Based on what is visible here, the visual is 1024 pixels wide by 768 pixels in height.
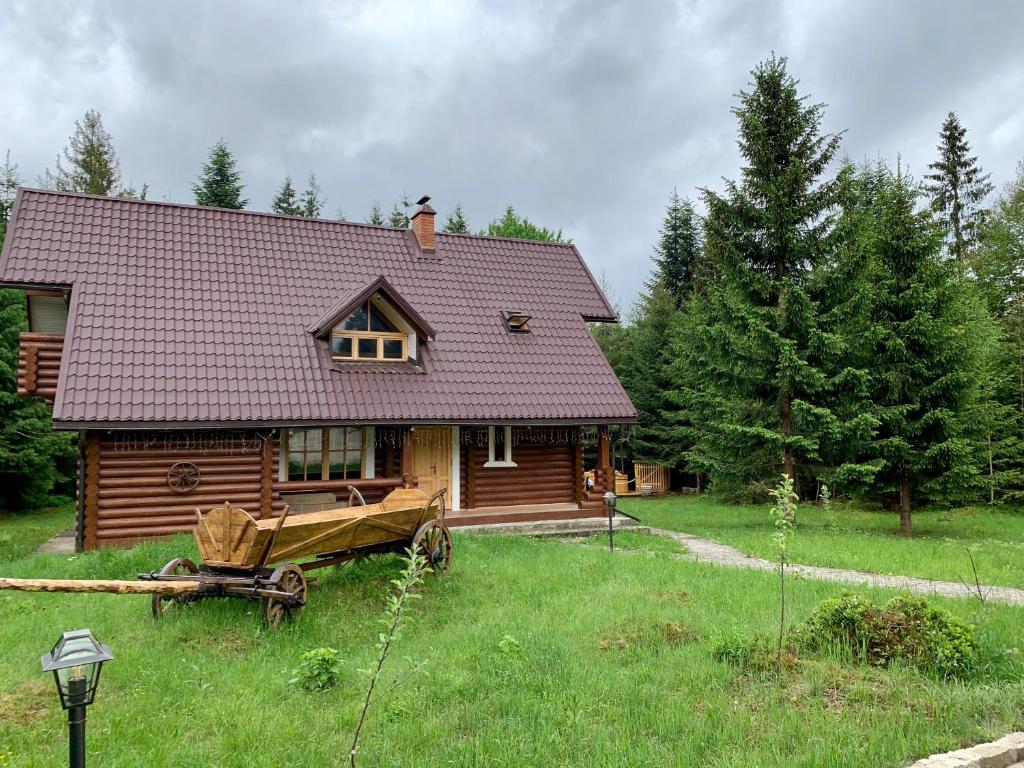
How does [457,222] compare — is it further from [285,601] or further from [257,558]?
[285,601]

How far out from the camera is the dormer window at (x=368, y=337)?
14406 millimetres

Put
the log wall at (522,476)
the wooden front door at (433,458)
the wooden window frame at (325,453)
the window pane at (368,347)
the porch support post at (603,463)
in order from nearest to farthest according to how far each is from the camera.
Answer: the wooden window frame at (325,453) < the window pane at (368,347) < the wooden front door at (433,458) < the log wall at (522,476) < the porch support post at (603,463)

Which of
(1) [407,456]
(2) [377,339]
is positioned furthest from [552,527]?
(2) [377,339]

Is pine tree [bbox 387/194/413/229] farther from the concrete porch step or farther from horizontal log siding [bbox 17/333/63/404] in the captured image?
the concrete porch step

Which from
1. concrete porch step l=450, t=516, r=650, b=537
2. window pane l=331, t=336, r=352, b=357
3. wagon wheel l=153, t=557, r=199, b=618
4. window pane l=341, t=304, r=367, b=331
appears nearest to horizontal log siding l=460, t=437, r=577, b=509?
concrete porch step l=450, t=516, r=650, b=537

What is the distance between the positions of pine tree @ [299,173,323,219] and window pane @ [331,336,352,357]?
24642 mm

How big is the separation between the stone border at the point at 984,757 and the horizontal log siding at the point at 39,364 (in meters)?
13.8

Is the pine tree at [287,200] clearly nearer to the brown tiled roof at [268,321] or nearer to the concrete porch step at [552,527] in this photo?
the brown tiled roof at [268,321]

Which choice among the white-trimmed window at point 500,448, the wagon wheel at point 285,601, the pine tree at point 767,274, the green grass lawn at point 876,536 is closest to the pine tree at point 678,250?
the green grass lawn at point 876,536

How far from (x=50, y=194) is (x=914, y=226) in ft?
62.4

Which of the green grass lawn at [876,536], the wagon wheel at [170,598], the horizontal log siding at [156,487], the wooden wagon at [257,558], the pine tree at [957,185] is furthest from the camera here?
the pine tree at [957,185]

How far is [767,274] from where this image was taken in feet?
56.6

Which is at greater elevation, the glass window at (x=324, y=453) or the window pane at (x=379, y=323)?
the window pane at (x=379, y=323)

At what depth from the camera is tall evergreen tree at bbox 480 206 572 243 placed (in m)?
36.2
